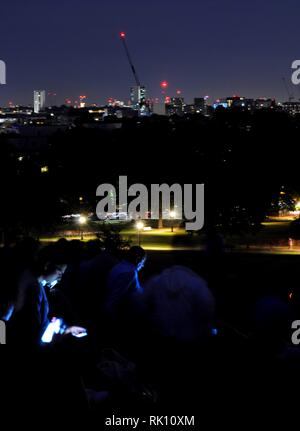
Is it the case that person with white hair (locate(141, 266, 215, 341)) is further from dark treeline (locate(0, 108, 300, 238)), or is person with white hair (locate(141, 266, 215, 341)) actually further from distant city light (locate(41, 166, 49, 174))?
distant city light (locate(41, 166, 49, 174))

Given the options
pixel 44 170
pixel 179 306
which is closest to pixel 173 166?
pixel 44 170

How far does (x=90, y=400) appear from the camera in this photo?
13.9 ft

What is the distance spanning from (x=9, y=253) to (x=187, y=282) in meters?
2.04

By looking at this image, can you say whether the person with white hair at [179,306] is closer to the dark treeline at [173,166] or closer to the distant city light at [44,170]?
the dark treeline at [173,166]

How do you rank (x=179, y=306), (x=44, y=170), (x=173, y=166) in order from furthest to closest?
1. (x=44, y=170)
2. (x=173, y=166)
3. (x=179, y=306)

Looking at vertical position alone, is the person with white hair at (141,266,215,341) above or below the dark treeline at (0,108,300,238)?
Result: below

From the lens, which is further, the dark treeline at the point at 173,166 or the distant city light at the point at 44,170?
the distant city light at the point at 44,170

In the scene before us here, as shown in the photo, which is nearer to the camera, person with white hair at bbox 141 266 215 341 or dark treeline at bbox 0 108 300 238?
person with white hair at bbox 141 266 215 341

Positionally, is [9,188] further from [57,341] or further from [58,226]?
[57,341]

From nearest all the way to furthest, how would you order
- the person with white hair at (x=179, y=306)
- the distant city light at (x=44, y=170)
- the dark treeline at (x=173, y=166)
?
the person with white hair at (x=179, y=306) < the dark treeline at (x=173, y=166) < the distant city light at (x=44, y=170)

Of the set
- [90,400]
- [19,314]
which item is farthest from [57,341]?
[90,400]

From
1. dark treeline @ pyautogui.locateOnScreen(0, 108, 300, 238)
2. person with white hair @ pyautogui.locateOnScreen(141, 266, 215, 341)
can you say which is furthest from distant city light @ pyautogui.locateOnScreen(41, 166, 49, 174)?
person with white hair @ pyautogui.locateOnScreen(141, 266, 215, 341)

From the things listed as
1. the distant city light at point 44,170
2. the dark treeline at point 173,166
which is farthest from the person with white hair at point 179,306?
the distant city light at point 44,170

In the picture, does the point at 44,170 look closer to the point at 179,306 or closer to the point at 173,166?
the point at 173,166
